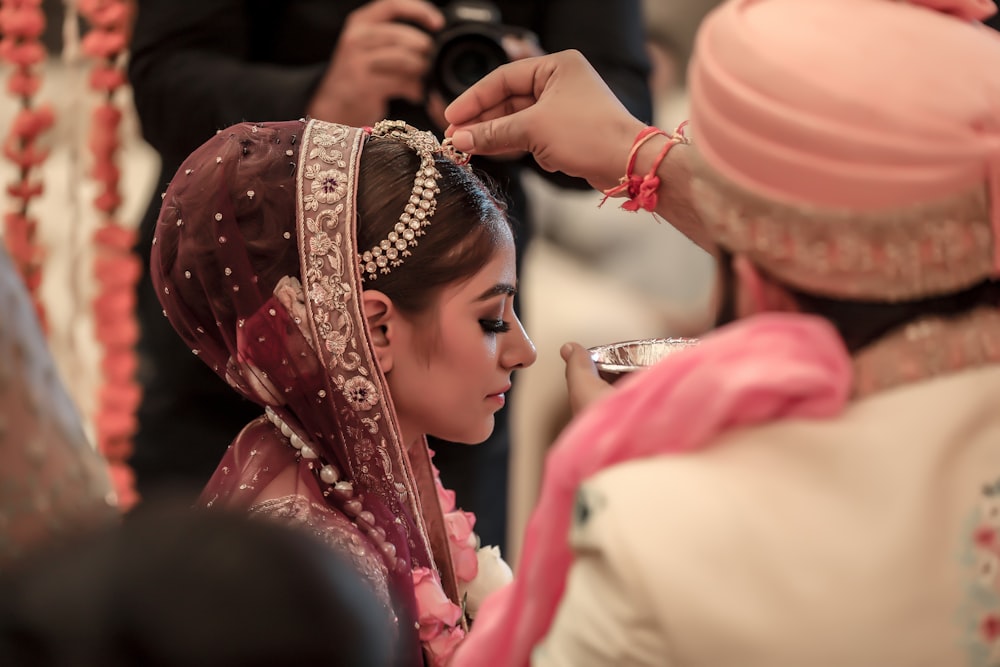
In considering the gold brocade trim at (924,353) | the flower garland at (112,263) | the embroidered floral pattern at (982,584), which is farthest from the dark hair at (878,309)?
the flower garland at (112,263)

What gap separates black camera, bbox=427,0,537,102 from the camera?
1661 millimetres

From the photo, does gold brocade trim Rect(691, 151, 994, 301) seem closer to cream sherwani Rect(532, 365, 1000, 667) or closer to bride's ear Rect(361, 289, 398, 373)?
cream sherwani Rect(532, 365, 1000, 667)

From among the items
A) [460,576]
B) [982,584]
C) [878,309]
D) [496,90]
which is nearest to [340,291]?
[496,90]

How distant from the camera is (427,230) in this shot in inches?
54.7

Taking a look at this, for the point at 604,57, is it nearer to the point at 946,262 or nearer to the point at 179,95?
the point at 179,95

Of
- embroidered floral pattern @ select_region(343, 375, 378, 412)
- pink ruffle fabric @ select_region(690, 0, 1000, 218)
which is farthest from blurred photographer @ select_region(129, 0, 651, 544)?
pink ruffle fabric @ select_region(690, 0, 1000, 218)

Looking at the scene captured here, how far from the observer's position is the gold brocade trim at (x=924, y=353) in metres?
0.85

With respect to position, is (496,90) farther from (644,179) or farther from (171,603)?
(171,603)

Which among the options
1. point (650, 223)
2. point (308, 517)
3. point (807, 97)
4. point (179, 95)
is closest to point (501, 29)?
point (179, 95)

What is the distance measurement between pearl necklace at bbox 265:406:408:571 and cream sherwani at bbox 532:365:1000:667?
527 millimetres

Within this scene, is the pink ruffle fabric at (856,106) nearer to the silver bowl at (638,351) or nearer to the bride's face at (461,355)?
the silver bowl at (638,351)

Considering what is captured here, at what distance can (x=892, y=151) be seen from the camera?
830 millimetres

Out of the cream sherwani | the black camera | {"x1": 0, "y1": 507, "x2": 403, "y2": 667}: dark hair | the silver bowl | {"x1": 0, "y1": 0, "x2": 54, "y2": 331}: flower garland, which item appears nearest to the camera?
{"x1": 0, "y1": 507, "x2": 403, "y2": 667}: dark hair

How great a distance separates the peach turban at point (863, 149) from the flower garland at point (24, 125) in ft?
4.78
